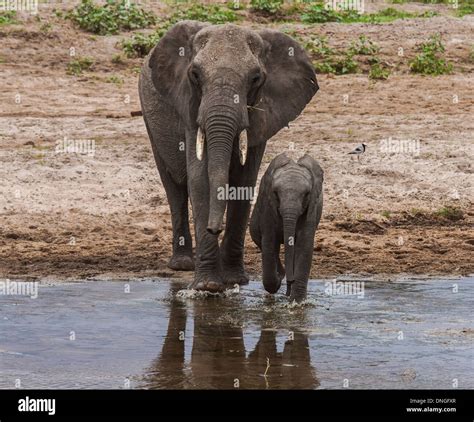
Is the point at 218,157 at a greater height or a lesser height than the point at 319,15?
lesser

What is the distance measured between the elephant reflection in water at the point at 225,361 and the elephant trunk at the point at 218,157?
2.57 ft

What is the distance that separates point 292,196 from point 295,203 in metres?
0.06

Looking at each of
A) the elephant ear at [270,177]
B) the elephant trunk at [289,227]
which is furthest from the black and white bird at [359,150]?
the elephant trunk at [289,227]

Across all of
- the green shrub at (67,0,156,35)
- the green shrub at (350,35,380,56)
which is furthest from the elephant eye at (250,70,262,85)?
the green shrub at (67,0,156,35)

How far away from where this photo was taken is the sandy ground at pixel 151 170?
13188 millimetres

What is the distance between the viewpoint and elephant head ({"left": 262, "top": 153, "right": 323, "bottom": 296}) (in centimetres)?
1060

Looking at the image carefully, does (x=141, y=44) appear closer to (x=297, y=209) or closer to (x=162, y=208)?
(x=162, y=208)

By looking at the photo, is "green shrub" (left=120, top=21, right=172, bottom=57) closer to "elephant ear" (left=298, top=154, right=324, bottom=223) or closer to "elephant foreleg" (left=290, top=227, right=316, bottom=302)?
"elephant ear" (left=298, top=154, right=324, bottom=223)

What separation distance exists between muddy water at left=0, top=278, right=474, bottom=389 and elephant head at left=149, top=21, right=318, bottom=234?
929 millimetres

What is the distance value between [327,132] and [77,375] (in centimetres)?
876

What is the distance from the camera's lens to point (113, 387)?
8414 millimetres

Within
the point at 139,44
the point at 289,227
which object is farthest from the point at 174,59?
the point at 139,44

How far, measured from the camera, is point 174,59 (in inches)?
452

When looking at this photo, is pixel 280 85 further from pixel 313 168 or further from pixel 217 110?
pixel 217 110
